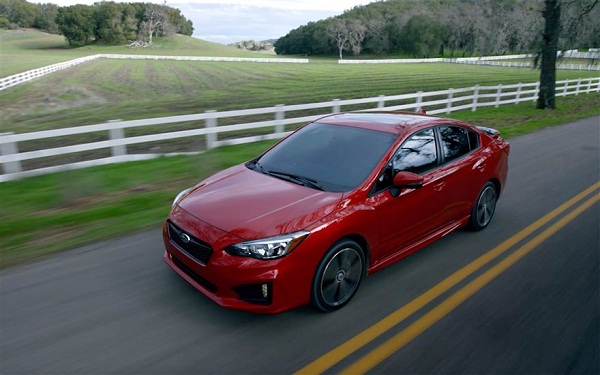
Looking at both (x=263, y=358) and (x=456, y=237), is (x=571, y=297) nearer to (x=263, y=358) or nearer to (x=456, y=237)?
(x=456, y=237)

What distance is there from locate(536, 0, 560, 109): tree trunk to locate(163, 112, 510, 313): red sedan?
18085 millimetres

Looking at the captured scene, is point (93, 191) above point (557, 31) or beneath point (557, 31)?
beneath

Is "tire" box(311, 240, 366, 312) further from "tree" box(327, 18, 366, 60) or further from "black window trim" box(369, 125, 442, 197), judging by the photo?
"tree" box(327, 18, 366, 60)

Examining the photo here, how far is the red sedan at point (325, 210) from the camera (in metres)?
3.86

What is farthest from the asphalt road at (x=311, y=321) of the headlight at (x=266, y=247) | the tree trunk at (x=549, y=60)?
the tree trunk at (x=549, y=60)

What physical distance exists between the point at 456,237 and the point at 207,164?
5583 millimetres

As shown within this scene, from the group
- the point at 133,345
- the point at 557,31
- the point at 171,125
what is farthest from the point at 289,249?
the point at 557,31

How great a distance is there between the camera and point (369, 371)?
3504mm

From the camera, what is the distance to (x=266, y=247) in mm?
3809

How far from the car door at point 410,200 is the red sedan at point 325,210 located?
1cm

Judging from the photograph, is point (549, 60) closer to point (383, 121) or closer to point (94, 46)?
point (383, 121)

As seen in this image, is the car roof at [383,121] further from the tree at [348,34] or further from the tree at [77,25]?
the tree at [77,25]

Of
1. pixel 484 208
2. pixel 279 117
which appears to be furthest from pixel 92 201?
pixel 279 117

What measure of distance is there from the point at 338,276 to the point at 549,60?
21.6m
